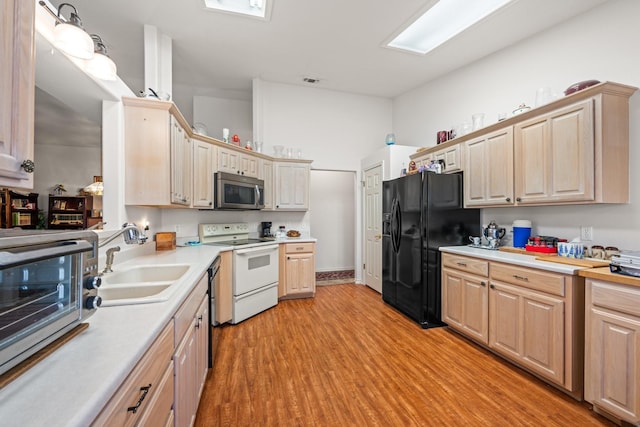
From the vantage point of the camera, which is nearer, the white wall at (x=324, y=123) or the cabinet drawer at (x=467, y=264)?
the cabinet drawer at (x=467, y=264)

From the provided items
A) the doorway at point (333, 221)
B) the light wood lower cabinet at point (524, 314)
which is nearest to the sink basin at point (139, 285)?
the light wood lower cabinet at point (524, 314)

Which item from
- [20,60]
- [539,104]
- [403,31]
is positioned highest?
[403,31]

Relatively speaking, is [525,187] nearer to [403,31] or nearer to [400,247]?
[400,247]

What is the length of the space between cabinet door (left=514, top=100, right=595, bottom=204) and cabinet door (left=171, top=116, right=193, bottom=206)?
128 inches

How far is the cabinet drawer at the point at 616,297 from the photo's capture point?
1.56 metres

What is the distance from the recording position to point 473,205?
304 centimetres

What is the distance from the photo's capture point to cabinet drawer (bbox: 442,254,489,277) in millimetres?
2484

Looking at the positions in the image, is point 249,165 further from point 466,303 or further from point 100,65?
point 466,303

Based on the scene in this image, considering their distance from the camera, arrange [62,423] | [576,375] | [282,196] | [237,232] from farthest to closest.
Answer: [282,196]
[237,232]
[576,375]
[62,423]

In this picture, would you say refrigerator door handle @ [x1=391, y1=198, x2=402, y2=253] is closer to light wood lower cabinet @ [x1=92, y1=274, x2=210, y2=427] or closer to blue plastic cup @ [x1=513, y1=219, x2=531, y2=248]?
blue plastic cup @ [x1=513, y1=219, x2=531, y2=248]

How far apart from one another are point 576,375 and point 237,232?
3.73m

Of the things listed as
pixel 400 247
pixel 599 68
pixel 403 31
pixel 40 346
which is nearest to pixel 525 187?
pixel 599 68

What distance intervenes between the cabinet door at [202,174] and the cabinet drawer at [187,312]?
1560 mm

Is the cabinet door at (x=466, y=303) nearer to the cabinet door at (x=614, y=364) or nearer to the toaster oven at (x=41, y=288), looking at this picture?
the cabinet door at (x=614, y=364)
